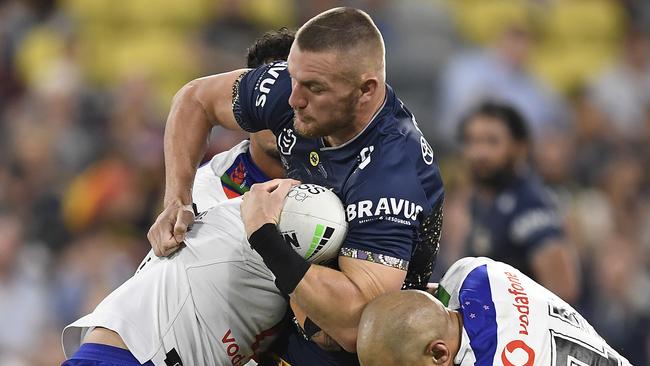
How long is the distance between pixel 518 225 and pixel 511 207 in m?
0.15

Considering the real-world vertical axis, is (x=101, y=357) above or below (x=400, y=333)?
below

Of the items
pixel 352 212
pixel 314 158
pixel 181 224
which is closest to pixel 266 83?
pixel 314 158

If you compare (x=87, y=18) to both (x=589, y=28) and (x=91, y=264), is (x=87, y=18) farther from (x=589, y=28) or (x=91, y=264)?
(x=589, y=28)

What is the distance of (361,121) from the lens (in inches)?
173

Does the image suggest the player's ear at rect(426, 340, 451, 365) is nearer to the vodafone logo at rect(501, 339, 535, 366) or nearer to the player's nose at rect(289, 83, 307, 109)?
the vodafone logo at rect(501, 339, 535, 366)

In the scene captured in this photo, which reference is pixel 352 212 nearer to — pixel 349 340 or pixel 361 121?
pixel 361 121

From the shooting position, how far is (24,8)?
11289 mm

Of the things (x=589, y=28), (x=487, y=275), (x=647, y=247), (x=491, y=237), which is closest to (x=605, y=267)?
(x=647, y=247)

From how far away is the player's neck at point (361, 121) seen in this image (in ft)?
14.4

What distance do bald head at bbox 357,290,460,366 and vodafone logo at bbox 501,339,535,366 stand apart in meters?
0.23

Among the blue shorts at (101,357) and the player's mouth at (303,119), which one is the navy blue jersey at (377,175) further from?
the blue shorts at (101,357)

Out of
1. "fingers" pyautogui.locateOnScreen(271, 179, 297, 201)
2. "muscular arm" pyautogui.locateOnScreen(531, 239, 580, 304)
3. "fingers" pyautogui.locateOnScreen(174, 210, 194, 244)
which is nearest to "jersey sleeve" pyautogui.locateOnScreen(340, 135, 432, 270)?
Answer: "fingers" pyautogui.locateOnScreen(271, 179, 297, 201)

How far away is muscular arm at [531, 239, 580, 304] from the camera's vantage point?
7496 mm

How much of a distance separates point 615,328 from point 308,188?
5.09m
